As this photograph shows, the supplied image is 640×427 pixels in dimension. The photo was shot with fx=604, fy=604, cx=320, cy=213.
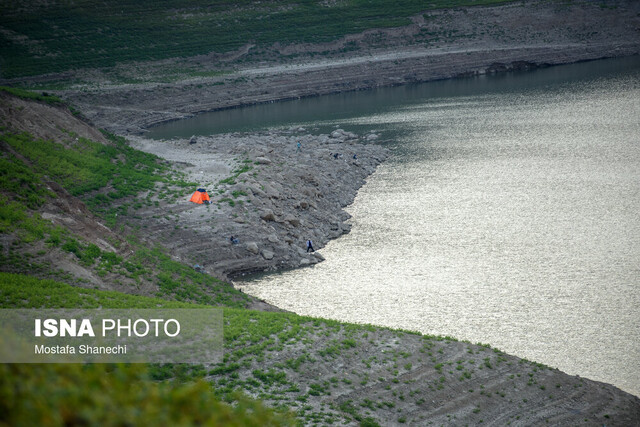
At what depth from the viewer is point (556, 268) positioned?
32094 mm

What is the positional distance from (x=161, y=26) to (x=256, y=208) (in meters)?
99.7

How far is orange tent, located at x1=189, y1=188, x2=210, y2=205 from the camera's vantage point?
38.5m

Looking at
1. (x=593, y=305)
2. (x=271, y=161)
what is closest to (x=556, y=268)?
(x=593, y=305)

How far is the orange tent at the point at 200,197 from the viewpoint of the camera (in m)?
38.5

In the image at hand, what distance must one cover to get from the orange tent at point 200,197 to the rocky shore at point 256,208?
514 millimetres

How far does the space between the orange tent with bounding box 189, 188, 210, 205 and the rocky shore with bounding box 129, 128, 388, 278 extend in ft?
1.69

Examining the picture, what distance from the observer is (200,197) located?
127 feet

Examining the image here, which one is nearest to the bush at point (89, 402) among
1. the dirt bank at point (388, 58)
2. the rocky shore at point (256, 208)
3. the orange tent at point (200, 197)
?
the rocky shore at point (256, 208)

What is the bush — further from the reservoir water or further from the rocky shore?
the rocky shore

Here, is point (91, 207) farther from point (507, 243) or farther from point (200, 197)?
point (507, 243)

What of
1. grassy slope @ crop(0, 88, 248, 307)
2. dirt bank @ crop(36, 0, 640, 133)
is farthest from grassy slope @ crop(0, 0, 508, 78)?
grassy slope @ crop(0, 88, 248, 307)

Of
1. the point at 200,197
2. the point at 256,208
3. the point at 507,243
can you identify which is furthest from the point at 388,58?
the point at 507,243

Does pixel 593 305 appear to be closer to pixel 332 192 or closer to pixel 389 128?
pixel 332 192

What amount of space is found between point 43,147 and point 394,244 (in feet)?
79.5
